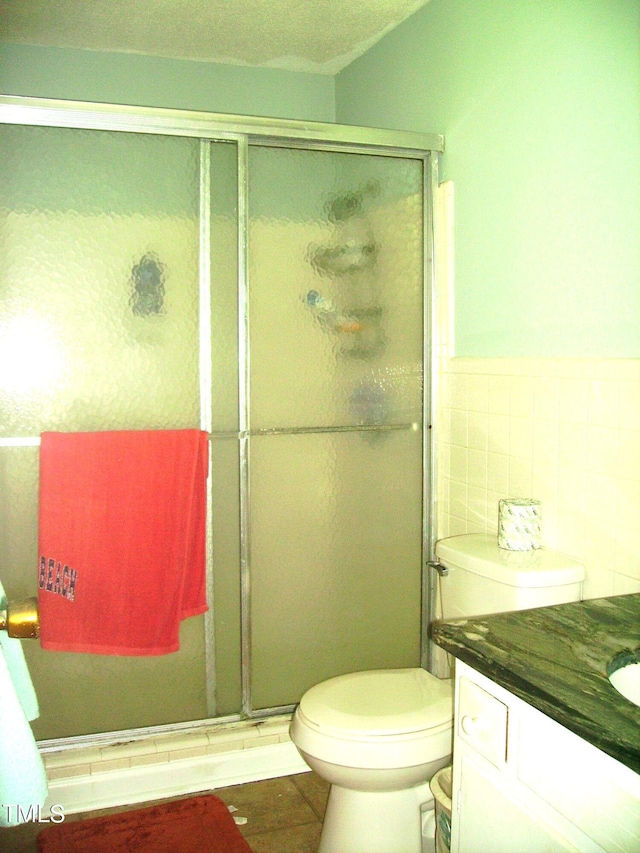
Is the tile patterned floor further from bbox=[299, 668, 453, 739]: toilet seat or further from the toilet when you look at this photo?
bbox=[299, 668, 453, 739]: toilet seat

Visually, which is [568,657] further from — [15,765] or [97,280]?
[97,280]

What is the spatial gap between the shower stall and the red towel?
0.07m

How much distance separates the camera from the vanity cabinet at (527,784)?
0.97m

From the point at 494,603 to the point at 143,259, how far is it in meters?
1.28

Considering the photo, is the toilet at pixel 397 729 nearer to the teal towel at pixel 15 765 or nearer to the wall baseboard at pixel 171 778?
the wall baseboard at pixel 171 778

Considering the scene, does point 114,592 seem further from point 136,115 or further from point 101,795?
point 136,115

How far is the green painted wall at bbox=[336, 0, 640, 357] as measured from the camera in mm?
1685

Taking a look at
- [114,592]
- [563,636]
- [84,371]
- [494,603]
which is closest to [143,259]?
[84,371]

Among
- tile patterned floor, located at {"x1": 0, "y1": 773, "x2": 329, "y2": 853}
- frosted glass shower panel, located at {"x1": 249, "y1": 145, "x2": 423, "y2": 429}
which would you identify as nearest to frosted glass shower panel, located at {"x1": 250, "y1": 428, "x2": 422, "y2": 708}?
frosted glass shower panel, located at {"x1": 249, "y1": 145, "x2": 423, "y2": 429}

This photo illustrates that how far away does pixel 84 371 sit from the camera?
207 cm

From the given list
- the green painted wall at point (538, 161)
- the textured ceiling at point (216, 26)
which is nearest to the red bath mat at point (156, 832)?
the green painted wall at point (538, 161)

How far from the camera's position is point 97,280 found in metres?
2.06

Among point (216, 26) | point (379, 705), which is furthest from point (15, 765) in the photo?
point (216, 26)

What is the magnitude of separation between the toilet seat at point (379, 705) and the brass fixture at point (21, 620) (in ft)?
3.50
